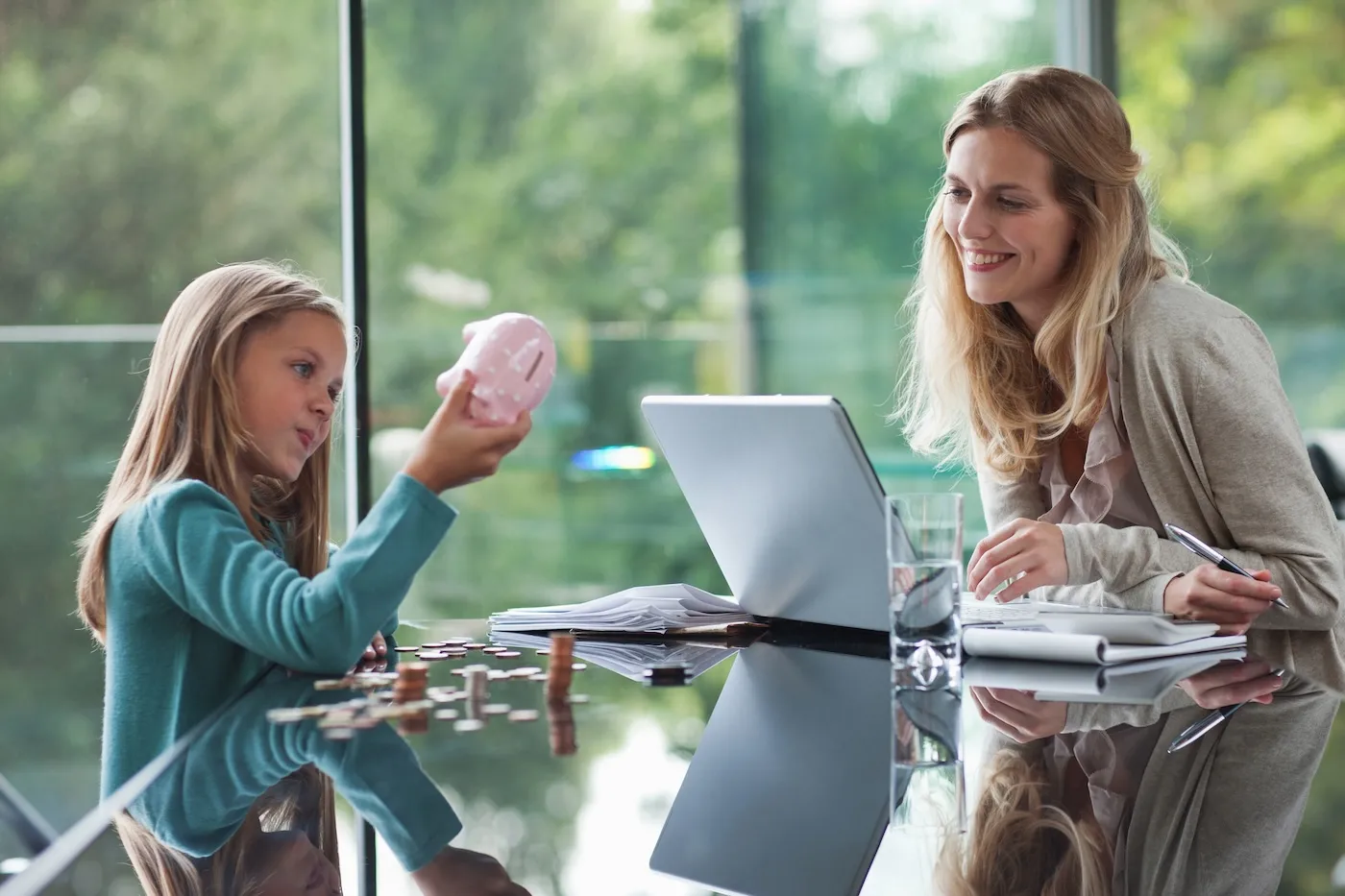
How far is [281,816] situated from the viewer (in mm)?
826

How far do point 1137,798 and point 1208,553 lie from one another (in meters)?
0.74

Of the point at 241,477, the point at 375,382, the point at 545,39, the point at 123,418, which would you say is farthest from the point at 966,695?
the point at 545,39

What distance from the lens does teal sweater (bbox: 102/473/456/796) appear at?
1.22 metres

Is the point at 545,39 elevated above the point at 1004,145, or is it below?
above

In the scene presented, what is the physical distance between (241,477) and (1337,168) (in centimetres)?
441

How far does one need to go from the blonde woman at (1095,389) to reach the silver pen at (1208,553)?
1 cm

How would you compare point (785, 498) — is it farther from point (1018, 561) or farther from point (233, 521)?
point (233, 521)

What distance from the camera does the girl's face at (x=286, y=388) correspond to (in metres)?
1.42

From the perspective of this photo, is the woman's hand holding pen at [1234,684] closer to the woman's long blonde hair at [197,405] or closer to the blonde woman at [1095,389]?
the blonde woman at [1095,389]

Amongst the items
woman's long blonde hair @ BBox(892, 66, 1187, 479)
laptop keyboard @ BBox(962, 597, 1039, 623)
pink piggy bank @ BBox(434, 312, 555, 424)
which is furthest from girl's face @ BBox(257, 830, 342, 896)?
woman's long blonde hair @ BBox(892, 66, 1187, 479)

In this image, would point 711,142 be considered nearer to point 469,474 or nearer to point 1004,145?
point 1004,145

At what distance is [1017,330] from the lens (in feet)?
6.83

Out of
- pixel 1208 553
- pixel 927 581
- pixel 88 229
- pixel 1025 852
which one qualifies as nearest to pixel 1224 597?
pixel 1208 553

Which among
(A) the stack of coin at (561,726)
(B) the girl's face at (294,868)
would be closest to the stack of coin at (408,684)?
(A) the stack of coin at (561,726)
